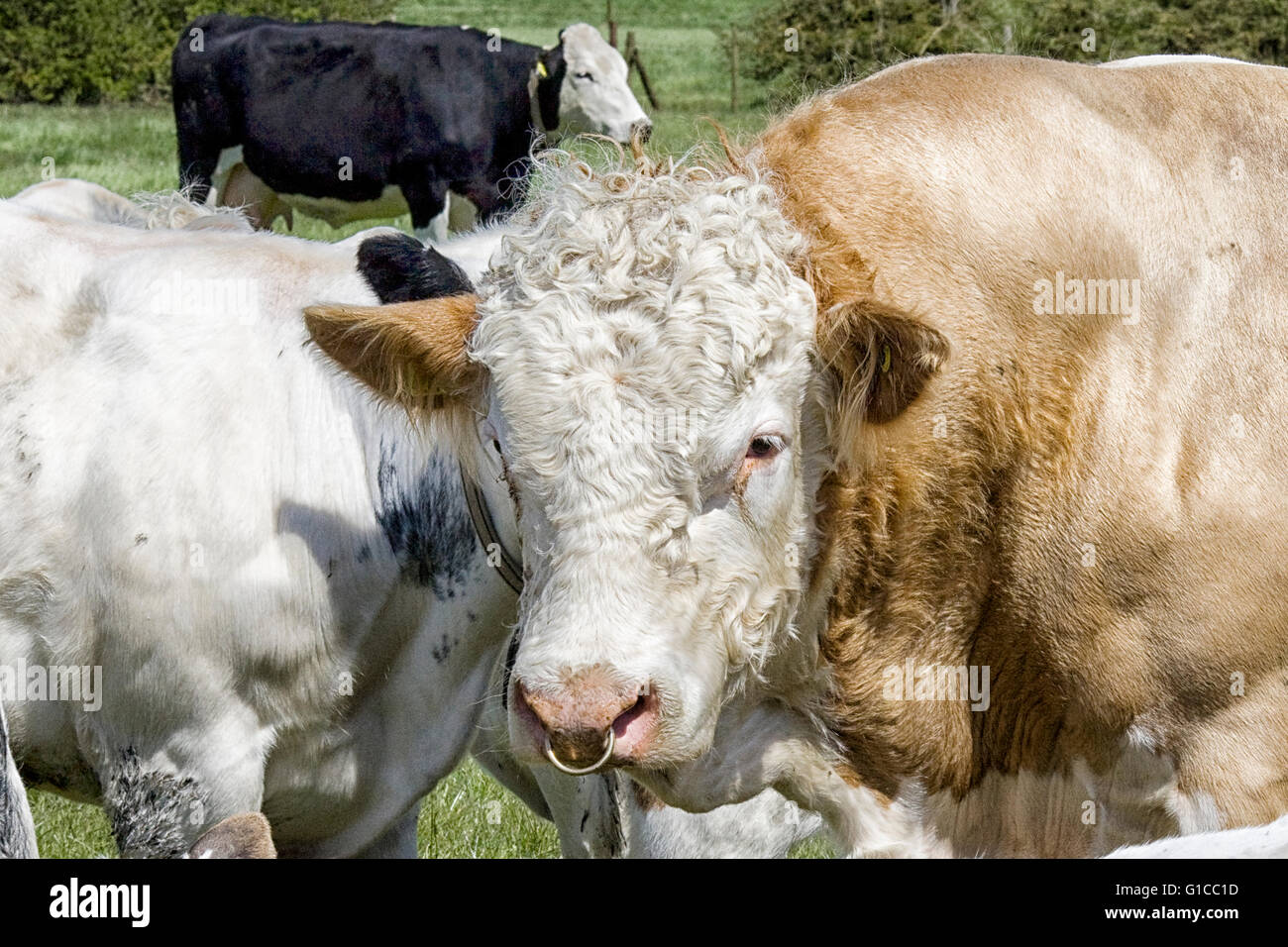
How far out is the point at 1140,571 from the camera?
3369mm

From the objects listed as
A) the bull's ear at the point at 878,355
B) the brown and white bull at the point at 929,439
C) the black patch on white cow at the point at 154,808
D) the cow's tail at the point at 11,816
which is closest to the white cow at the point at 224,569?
the black patch on white cow at the point at 154,808

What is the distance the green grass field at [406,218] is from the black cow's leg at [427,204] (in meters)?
1.92

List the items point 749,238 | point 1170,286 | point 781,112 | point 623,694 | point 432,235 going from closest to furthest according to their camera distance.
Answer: point 623,694
point 749,238
point 1170,286
point 781,112
point 432,235

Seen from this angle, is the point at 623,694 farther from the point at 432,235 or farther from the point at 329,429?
the point at 432,235

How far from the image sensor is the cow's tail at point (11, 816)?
2285mm

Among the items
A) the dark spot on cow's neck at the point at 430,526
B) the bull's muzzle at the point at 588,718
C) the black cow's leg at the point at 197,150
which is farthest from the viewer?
the black cow's leg at the point at 197,150

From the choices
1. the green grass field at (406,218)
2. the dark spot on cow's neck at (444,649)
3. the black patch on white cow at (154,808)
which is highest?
the dark spot on cow's neck at (444,649)

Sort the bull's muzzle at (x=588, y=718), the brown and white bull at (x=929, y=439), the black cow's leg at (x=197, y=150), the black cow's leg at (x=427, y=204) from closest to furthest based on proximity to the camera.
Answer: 1. the bull's muzzle at (x=588, y=718)
2. the brown and white bull at (x=929, y=439)
3. the black cow's leg at (x=427, y=204)
4. the black cow's leg at (x=197, y=150)

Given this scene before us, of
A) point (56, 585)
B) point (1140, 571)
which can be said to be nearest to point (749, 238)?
point (1140, 571)

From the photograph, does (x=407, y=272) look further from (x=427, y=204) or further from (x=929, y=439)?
(x=427, y=204)

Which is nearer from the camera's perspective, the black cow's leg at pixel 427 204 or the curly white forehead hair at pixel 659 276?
the curly white forehead hair at pixel 659 276

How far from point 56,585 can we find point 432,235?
480 inches

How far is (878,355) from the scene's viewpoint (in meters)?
3.17

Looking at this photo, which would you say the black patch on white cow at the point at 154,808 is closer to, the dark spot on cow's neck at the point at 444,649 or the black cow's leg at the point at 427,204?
the dark spot on cow's neck at the point at 444,649
